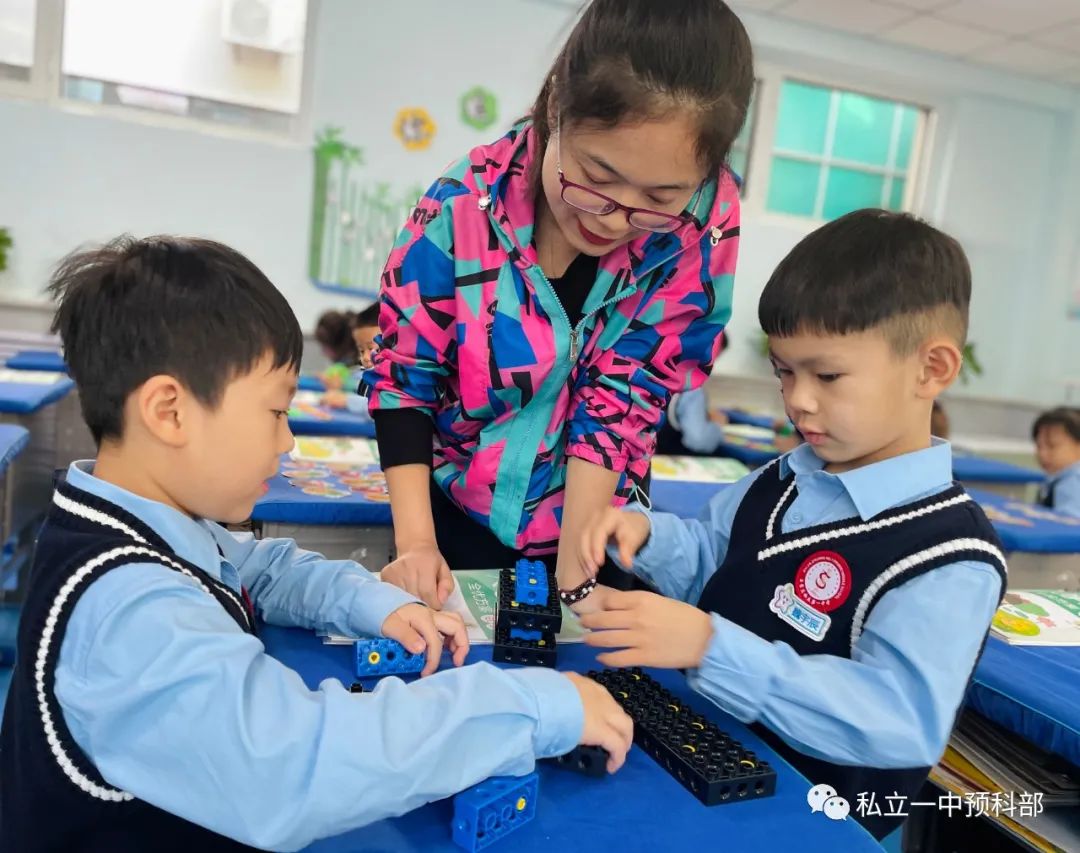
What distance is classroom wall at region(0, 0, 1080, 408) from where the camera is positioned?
426cm

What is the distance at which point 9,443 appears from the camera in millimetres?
1819

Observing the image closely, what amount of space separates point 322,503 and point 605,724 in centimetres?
109

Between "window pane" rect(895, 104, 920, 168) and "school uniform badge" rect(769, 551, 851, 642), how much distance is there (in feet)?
18.0

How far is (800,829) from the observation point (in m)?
0.70

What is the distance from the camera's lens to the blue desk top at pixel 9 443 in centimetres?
174

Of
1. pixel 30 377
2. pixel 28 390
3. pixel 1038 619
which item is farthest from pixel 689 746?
pixel 30 377

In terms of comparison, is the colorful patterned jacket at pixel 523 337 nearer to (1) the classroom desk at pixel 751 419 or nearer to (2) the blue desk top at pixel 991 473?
(2) the blue desk top at pixel 991 473

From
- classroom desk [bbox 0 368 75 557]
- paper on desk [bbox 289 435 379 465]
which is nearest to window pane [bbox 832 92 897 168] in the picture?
paper on desk [bbox 289 435 379 465]

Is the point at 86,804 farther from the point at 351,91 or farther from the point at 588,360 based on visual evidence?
the point at 351,91

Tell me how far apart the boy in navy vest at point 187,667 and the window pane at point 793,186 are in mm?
5085

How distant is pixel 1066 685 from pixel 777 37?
479cm

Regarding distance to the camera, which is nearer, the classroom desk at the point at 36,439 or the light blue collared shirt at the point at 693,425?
the classroom desk at the point at 36,439

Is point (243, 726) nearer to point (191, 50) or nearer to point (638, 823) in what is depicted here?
point (638, 823)

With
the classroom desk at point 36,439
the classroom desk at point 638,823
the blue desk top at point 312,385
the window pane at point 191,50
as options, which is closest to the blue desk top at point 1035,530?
the classroom desk at point 638,823
